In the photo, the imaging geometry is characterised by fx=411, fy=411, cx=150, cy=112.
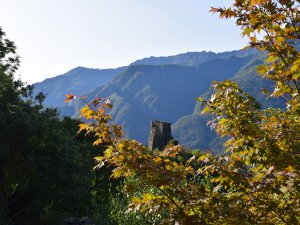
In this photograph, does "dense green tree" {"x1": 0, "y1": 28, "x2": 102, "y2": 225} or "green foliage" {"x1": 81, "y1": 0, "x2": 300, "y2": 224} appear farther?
"dense green tree" {"x1": 0, "y1": 28, "x2": 102, "y2": 225}

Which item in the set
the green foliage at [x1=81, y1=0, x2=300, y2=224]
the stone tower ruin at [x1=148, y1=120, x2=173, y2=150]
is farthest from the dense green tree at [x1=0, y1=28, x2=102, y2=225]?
the stone tower ruin at [x1=148, y1=120, x2=173, y2=150]

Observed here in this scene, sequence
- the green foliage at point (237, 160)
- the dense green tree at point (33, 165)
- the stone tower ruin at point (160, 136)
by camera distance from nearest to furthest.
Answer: the green foliage at point (237, 160) < the dense green tree at point (33, 165) < the stone tower ruin at point (160, 136)

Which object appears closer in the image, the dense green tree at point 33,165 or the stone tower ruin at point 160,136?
the dense green tree at point 33,165

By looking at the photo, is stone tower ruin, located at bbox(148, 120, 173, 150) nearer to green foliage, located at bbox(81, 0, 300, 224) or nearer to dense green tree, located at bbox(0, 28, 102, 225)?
dense green tree, located at bbox(0, 28, 102, 225)

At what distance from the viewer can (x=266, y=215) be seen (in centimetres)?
497

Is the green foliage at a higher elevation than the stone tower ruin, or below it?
below

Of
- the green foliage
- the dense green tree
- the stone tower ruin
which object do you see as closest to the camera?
the green foliage

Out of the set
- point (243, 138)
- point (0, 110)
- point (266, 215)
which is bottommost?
point (266, 215)

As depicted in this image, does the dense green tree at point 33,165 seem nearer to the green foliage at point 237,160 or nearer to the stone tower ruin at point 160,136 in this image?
the green foliage at point 237,160

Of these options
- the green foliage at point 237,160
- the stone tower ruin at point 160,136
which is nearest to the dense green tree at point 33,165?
the green foliage at point 237,160

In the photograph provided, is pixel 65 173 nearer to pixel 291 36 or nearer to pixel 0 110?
pixel 0 110

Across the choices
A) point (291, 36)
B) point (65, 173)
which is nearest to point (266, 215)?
point (291, 36)

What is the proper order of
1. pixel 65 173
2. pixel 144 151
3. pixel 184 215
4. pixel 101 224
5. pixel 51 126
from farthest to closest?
pixel 51 126
pixel 65 173
pixel 101 224
pixel 144 151
pixel 184 215

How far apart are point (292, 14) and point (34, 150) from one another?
10.4 meters
